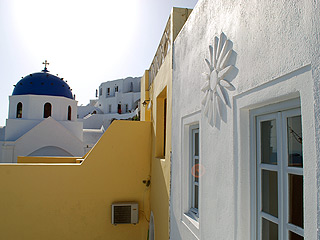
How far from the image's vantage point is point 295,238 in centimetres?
154

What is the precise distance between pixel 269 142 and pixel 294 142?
9.5 inches

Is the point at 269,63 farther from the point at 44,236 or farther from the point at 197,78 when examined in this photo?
the point at 44,236

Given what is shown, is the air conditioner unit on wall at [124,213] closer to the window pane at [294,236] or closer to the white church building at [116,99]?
the window pane at [294,236]

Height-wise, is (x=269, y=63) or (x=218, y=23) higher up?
(x=218, y=23)

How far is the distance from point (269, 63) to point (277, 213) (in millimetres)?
927

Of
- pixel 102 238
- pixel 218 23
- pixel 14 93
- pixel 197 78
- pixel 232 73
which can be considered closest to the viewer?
pixel 232 73

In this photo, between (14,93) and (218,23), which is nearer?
(218,23)

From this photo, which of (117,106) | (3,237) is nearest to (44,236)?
(3,237)

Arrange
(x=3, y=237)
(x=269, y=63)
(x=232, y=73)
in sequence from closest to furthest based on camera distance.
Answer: (x=269, y=63) → (x=232, y=73) → (x=3, y=237)

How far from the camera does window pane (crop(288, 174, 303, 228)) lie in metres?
1.52

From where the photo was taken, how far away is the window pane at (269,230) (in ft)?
5.68

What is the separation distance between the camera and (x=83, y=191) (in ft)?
20.5

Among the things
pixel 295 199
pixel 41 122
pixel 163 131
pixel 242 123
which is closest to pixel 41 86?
pixel 41 122

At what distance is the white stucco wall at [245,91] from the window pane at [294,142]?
141mm
